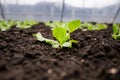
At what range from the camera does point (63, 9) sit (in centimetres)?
473

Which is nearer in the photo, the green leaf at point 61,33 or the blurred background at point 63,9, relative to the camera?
the green leaf at point 61,33

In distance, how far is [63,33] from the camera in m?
1.75

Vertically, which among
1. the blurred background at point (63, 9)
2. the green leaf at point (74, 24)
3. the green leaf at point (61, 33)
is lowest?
the blurred background at point (63, 9)

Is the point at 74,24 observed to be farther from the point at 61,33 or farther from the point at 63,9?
the point at 63,9

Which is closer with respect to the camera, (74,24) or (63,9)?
(74,24)

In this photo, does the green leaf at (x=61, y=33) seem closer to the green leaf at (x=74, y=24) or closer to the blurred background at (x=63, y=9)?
the green leaf at (x=74, y=24)

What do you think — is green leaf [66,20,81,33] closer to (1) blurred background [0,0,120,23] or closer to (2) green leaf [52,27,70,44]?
(2) green leaf [52,27,70,44]

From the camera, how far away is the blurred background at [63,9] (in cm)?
467

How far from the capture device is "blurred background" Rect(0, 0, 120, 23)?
4.67 metres

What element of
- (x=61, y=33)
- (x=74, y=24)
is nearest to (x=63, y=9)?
(x=74, y=24)

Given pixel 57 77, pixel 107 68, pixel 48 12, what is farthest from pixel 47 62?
pixel 48 12

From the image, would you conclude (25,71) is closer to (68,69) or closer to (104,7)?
(68,69)

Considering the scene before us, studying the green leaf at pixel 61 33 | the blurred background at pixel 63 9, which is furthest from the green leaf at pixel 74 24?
the blurred background at pixel 63 9

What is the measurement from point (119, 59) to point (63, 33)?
0.61m
